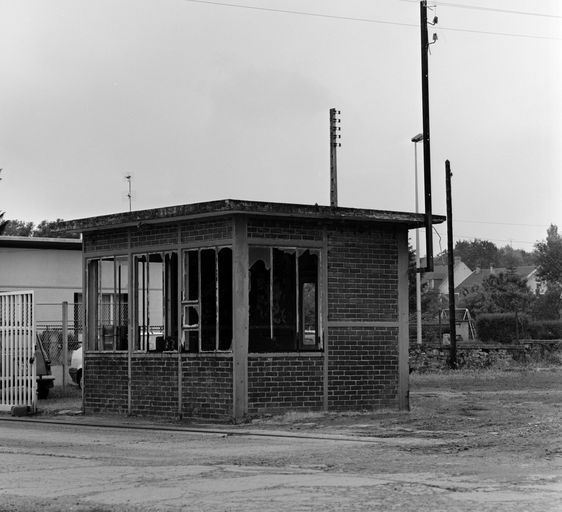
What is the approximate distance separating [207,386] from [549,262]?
96.7m

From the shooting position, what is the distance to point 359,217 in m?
19.8

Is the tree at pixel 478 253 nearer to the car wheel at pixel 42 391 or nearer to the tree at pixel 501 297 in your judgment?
the tree at pixel 501 297

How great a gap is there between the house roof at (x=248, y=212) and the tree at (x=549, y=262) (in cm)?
9348

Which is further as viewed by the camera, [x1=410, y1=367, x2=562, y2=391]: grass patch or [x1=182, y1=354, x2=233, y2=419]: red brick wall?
[x1=410, y1=367, x2=562, y2=391]: grass patch

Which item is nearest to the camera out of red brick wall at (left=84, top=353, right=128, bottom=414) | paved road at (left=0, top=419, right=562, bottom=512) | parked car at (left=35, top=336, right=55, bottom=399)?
paved road at (left=0, top=419, right=562, bottom=512)

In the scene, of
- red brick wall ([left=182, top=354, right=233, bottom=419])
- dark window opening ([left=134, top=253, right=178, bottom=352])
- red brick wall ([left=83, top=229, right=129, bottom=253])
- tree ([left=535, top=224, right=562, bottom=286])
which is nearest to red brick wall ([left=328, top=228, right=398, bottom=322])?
red brick wall ([left=182, top=354, right=233, bottom=419])

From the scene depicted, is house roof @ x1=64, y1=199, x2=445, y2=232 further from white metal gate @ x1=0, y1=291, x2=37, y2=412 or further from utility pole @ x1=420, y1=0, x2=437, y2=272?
white metal gate @ x1=0, y1=291, x2=37, y2=412

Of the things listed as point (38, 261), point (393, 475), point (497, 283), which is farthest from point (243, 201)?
point (497, 283)

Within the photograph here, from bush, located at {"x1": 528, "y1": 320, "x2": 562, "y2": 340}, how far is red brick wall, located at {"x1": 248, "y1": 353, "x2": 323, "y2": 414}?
46304 mm

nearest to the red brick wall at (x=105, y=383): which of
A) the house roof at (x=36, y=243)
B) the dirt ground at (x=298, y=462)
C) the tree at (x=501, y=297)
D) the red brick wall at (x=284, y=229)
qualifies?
the dirt ground at (x=298, y=462)

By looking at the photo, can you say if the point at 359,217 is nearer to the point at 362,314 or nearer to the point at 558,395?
the point at 362,314

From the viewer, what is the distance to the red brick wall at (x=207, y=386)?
1917 cm

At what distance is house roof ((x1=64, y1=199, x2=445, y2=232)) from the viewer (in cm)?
1884

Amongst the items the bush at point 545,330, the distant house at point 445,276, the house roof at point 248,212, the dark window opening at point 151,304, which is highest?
the distant house at point 445,276
